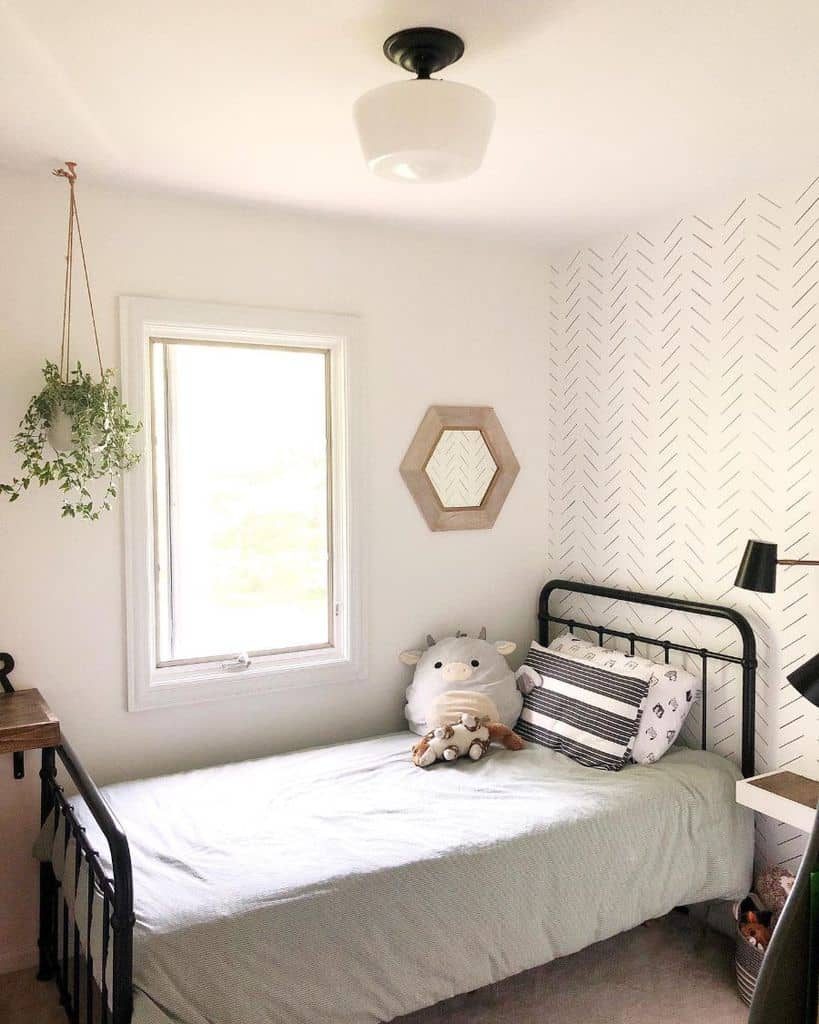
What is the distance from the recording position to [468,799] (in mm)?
2492

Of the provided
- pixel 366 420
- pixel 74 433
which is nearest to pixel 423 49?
pixel 74 433

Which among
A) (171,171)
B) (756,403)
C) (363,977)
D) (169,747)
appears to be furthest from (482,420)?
(363,977)

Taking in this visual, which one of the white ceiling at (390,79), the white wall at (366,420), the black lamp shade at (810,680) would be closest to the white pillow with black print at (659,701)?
the white wall at (366,420)

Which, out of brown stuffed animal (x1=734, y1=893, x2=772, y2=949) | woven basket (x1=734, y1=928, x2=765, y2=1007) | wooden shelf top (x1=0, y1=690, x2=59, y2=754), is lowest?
woven basket (x1=734, y1=928, x2=765, y2=1007)

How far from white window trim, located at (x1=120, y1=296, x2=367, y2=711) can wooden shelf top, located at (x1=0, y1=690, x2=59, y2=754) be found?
1.44ft

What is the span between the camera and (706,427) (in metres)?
2.90

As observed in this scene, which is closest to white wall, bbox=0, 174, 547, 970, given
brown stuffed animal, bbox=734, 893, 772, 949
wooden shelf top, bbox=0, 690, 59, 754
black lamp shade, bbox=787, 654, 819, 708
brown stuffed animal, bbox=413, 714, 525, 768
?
wooden shelf top, bbox=0, 690, 59, 754

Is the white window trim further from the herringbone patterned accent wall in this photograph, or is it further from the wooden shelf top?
the herringbone patterned accent wall

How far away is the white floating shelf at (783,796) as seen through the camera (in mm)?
2283

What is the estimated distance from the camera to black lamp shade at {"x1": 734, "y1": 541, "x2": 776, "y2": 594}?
2389 mm

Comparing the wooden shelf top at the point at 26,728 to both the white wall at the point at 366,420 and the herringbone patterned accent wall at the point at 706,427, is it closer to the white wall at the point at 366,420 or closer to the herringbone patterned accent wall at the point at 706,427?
the white wall at the point at 366,420

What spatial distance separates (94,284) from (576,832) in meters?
2.21

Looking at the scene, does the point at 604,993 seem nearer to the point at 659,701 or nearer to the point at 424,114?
the point at 659,701

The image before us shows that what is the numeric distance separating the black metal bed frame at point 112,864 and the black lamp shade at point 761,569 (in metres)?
0.31
